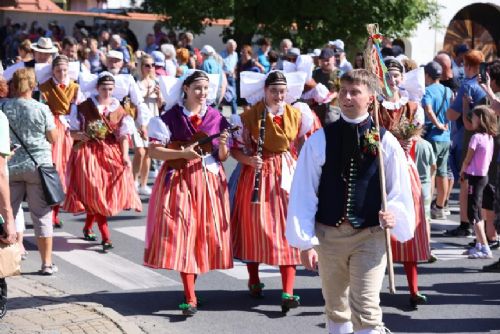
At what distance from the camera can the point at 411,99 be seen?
8.57 meters

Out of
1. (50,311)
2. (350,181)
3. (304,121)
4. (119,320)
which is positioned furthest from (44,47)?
(350,181)

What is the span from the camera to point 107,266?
9.57 meters

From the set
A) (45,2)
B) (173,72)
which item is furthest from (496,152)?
(45,2)

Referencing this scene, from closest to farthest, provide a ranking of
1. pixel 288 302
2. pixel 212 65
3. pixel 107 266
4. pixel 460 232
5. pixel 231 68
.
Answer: pixel 288 302 < pixel 107 266 < pixel 460 232 < pixel 212 65 < pixel 231 68

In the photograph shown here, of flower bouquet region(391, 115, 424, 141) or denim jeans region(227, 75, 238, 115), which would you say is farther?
denim jeans region(227, 75, 238, 115)

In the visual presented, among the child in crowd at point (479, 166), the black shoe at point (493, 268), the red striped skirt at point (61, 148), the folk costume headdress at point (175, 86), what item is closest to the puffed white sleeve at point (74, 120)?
the red striped skirt at point (61, 148)

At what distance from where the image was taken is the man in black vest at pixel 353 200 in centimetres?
581

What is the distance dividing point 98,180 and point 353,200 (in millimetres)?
5259

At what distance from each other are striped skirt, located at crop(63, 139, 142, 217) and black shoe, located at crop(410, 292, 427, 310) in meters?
3.67

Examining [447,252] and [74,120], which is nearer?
[447,252]

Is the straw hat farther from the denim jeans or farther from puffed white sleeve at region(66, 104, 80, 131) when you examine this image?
the denim jeans

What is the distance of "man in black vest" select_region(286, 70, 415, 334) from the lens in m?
5.81

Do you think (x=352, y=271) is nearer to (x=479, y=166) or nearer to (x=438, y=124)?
(x=479, y=166)

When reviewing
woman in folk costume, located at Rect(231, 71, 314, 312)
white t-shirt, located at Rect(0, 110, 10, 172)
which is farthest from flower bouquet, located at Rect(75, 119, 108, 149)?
white t-shirt, located at Rect(0, 110, 10, 172)
